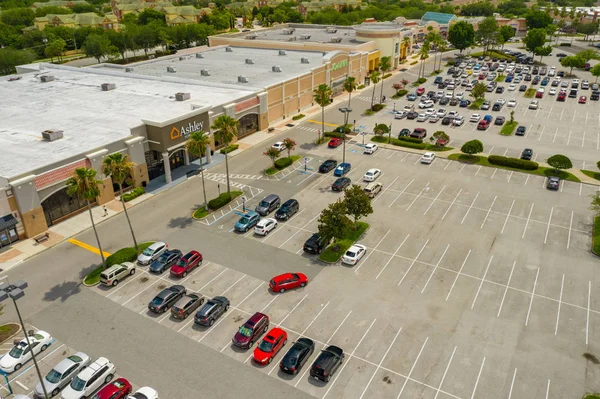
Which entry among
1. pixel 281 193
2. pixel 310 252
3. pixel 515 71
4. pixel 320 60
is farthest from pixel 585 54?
pixel 310 252

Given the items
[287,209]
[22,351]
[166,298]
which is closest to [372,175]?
[287,209]

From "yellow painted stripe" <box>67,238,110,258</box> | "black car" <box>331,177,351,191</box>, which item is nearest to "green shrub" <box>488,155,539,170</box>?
"black car" <box>331,177,351,191</box>

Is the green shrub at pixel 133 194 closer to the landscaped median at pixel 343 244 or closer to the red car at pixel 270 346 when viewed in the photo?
the landscaped median at pixel 343 244

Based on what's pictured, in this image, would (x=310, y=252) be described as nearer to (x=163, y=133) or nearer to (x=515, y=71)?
(x=163, y=133)

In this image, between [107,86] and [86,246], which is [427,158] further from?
[107,86]

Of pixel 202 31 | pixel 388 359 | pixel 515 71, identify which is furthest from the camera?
pixel 202 31

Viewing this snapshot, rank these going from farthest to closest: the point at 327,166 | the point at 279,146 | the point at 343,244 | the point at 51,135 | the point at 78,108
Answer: the point at 78,108, the point at 279,146, the point at 327,166, the point at 51,135, the point at 343,244
